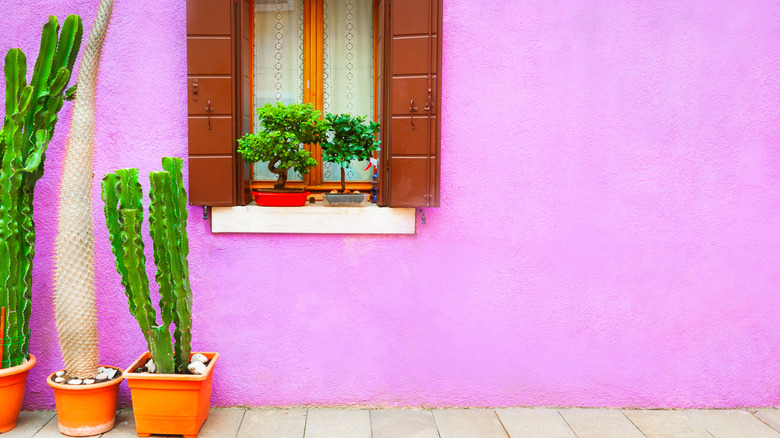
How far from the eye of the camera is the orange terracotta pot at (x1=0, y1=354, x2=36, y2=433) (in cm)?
317

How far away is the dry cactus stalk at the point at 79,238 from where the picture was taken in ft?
11.0

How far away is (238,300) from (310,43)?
169cm

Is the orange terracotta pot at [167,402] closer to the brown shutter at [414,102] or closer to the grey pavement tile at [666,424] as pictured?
the brown shutter at [414,102]

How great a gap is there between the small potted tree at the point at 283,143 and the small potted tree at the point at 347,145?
0.09 metres

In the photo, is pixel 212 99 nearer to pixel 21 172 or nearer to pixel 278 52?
pixel 278 52

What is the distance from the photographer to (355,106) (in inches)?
151

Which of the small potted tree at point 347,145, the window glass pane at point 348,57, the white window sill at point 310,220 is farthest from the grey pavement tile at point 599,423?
the window glass pane at point 348,57

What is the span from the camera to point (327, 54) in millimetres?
3816

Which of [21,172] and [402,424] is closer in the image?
[21,172]

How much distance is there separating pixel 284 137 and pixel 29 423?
2198 mm

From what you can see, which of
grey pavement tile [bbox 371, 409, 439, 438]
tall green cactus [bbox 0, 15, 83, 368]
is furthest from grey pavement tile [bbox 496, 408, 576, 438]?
tall green cactus [bbox 0, 15, 83, 368]

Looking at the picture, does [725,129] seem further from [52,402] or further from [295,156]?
[52,402]

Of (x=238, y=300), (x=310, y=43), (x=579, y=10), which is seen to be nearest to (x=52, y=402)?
(x=238, y=300)

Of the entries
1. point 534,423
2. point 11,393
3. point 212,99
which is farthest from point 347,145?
point 11,393
